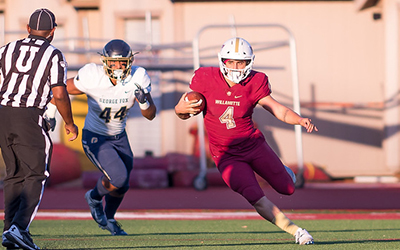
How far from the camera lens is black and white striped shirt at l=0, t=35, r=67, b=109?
16.3 feet

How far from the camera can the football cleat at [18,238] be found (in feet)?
15.5

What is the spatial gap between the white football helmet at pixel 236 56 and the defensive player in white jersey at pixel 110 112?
1015 mm

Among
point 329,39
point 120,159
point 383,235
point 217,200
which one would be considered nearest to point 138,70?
point 120,159

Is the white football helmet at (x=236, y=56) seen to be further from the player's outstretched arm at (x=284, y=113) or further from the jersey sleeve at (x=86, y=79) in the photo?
the jersey sleeve at (x=86, y=79)

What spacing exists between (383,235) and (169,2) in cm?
1064

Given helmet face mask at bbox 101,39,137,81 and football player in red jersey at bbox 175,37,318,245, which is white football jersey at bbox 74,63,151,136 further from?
football player in red jersey at bbox 175,37,318,245

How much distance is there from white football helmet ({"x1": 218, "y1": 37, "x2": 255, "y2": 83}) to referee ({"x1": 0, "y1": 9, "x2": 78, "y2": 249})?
1469 millimetres

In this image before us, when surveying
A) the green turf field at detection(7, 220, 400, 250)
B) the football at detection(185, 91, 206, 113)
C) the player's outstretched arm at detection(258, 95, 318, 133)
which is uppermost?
the football at detection(185, 91, 206, 113)

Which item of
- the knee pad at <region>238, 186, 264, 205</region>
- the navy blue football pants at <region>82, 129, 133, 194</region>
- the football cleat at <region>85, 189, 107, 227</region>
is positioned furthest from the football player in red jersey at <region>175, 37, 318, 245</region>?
the football cleat at <region>85, 189, 107, 227</region>

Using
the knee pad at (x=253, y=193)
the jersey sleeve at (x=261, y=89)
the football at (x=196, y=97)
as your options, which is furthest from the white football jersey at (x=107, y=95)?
the knee pad at (x=253, y=193)

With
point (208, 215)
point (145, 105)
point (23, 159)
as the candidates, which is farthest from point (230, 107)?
point (208, 215)

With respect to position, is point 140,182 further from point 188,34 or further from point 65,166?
point 188,34

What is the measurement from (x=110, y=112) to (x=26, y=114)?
1694mm

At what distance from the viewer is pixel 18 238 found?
472cm
